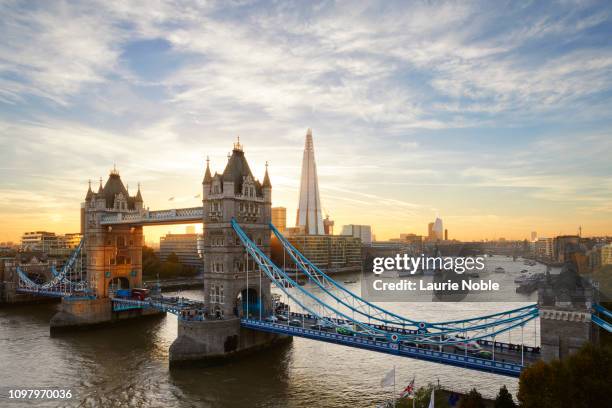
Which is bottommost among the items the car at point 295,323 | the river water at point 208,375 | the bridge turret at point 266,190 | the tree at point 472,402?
the river water at point 208,375

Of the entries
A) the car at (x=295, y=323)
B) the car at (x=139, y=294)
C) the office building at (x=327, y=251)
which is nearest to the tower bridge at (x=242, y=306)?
the car at (x=295, y=323)

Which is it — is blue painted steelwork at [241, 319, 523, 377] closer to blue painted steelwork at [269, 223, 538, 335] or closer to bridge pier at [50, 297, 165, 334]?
blue painted steelwork at [269, 223, 538, 335]

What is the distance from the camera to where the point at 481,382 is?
4044 cm

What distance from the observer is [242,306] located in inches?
2131

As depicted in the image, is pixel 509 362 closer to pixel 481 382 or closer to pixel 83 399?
pixel 481 382

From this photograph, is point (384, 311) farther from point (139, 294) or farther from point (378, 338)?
point (139, 294)

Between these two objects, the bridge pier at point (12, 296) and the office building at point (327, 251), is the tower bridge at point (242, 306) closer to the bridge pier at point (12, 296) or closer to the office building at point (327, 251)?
the bridge pier at point (12, 296)

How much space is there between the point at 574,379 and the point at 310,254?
15371cm

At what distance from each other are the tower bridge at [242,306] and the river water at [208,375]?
10.2 feet

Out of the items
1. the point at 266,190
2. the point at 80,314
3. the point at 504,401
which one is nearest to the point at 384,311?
the point at 504,401

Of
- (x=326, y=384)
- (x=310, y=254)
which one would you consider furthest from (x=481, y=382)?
(x=310, y=254)

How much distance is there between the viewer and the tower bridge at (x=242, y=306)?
35844 millimetres

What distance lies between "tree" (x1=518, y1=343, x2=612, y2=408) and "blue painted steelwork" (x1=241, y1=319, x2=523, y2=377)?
5493mm

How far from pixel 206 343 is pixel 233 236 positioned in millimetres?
11344
